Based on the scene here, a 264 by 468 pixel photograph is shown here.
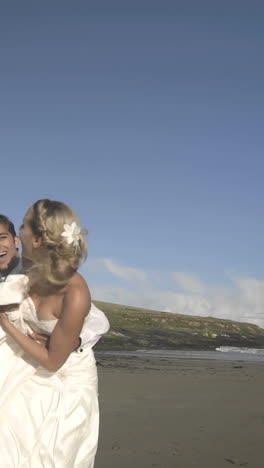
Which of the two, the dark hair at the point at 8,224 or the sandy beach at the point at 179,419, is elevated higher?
the dark hair at the point at 8,224

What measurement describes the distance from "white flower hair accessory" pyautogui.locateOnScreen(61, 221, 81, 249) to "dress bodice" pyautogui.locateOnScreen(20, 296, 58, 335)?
53 cm

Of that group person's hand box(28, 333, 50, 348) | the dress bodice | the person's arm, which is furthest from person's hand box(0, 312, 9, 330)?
person's hand box(28, 333, 50, 348)

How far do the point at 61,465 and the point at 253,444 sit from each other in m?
4.48

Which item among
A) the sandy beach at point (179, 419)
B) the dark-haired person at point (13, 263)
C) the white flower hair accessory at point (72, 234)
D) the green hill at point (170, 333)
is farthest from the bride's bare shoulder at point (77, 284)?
the green hill at point (170, 333)

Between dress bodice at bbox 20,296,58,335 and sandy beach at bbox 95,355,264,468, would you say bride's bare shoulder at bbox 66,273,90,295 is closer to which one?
dress bodice at bbox 20,296,58,335

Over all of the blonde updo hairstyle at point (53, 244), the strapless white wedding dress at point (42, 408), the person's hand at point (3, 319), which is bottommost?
the strapless white wedding dress at point (42, 408)

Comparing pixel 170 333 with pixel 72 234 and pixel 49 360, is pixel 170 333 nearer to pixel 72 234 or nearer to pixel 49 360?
pixel 49 360

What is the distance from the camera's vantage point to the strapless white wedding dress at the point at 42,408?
13.3ft

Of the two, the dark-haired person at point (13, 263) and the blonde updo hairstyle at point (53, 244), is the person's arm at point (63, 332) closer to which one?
the blonde updo hairstyle at point (53, 244)

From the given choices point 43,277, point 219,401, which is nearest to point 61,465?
point 43,277

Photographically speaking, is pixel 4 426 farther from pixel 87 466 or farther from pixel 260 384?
pixel 260 384

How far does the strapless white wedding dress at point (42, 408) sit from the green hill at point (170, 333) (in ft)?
62.3

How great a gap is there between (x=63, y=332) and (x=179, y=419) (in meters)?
5.83

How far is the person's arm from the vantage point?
3.98 metres
